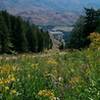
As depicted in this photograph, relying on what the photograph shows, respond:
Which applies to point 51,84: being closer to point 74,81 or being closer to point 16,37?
point 74,81

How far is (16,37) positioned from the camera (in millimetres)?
108625

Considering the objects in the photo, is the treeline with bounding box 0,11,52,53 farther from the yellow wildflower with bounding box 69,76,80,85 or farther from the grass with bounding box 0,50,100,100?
the yellow wildflower with bounding box 69,76,80,85

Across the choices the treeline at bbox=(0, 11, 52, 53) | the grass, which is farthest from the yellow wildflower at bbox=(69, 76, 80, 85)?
the treeline at bbox=(0, 11, 52, 53)

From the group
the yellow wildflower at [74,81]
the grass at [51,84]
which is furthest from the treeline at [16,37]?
the yellow wildflower at [74,81]

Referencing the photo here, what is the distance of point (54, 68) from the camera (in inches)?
397

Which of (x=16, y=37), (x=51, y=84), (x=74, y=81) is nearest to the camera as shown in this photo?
(x=51, y=84)

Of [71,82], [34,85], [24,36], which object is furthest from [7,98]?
[24,36]

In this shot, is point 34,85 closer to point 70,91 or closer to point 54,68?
point 70,91

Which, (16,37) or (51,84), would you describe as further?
(16,37)

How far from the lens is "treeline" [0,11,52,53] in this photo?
9845cm

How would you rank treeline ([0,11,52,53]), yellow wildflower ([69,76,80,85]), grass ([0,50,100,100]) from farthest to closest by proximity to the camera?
treeline ([0,11,52,53]), yellow wildflower ([69,76,80,85]), grass ([0,50,100,100])

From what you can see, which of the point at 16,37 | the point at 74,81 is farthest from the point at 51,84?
the point at 16,37

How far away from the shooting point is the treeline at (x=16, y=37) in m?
98.4

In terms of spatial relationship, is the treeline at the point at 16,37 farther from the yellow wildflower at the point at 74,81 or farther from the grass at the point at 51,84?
the yellow wildflower at the point at 74,81
